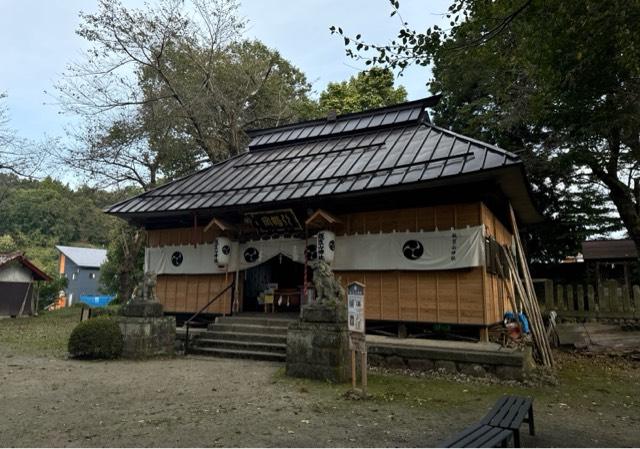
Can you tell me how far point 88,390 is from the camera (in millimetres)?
6758

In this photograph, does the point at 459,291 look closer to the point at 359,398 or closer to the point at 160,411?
the point at 359,398

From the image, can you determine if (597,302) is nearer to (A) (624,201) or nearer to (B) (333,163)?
(A) (624,201)

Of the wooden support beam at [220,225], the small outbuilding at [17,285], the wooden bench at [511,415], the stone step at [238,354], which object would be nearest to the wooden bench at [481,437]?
the wooden bench at [511,415]

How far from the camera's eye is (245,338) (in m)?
10.5

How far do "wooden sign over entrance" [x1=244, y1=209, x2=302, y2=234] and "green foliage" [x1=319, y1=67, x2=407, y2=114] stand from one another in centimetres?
1543

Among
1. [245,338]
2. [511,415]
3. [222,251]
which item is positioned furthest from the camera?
[222,251]

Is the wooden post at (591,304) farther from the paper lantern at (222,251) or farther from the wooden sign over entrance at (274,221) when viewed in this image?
the paper lantern at (222,251)

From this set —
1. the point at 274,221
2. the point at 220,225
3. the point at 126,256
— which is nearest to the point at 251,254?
the point at 220,225

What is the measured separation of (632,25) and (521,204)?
299 inches

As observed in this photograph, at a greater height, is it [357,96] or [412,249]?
[357,96]

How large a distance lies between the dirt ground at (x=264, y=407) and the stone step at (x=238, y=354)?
0.54 meters

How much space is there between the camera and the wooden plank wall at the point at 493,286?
355 inches

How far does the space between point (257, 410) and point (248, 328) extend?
5.44 metres

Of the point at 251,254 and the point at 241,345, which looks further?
the point at 251,254
